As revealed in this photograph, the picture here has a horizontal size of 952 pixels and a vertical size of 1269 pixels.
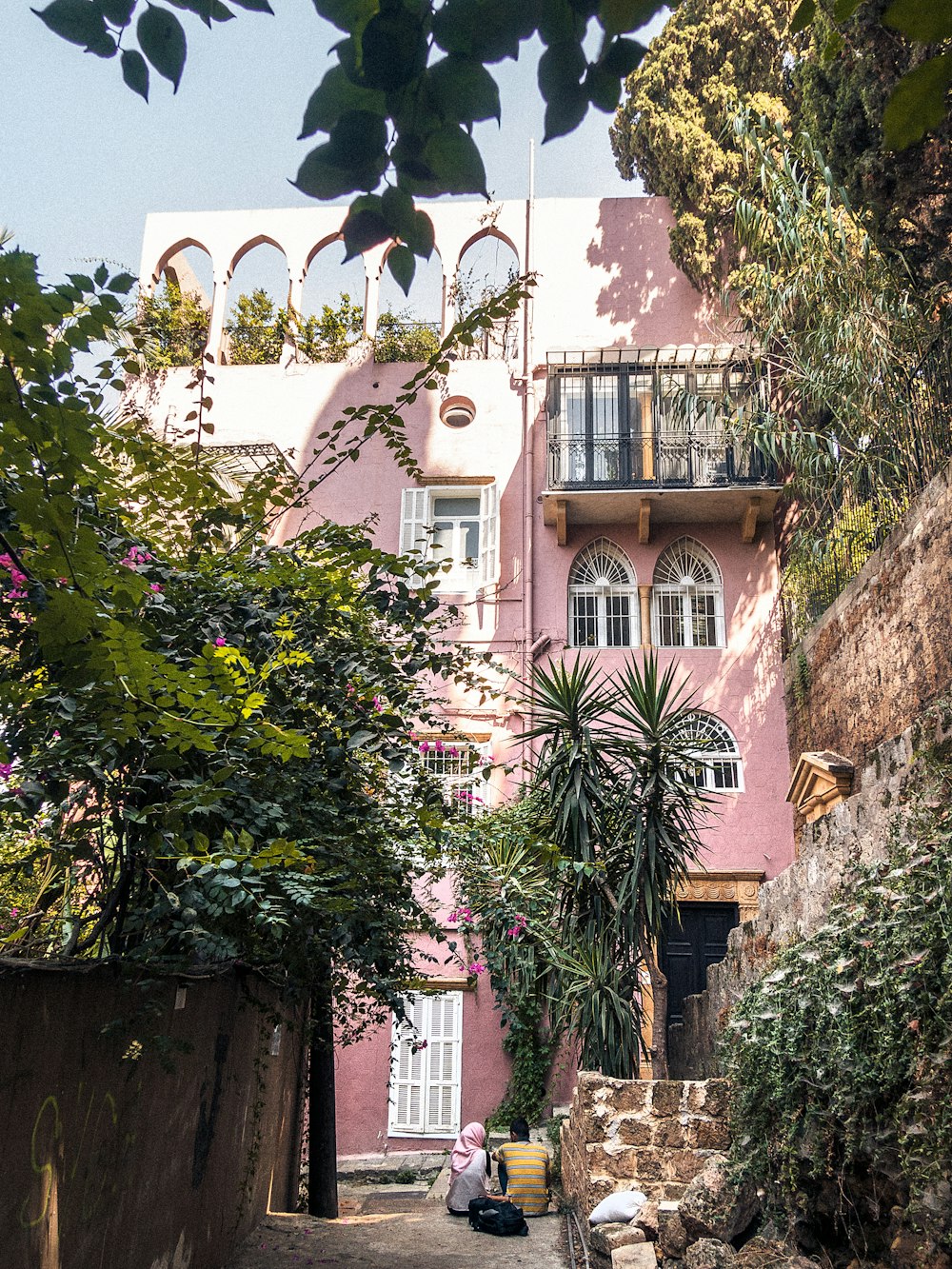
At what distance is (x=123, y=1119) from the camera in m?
5.02

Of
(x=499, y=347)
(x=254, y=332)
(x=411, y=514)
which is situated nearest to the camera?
(x=411, y=514)

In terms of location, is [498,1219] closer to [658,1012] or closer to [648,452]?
[658,1012]

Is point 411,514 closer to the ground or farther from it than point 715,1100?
farther from it

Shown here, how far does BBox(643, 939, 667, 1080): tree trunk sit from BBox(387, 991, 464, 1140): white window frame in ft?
14.8

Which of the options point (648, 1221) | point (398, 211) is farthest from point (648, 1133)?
point (398, 211)

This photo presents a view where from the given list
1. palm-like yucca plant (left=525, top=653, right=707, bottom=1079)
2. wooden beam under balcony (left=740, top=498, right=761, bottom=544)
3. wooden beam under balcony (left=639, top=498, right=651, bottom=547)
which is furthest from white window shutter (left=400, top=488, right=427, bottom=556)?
palm-like yucca plant (left=525, top=653, right=707, bottom=1079)

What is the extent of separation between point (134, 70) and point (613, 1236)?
6899mm

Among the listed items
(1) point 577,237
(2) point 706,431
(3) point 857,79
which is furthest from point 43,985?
(1) point 577,237

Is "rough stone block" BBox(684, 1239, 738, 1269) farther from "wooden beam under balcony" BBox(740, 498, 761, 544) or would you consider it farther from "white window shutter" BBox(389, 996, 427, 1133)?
"wooden beam under balcony" BBox(740, 498, 761, 544)

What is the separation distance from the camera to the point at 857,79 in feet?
25.5

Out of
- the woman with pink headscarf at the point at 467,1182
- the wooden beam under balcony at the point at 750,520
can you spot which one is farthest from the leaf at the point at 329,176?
the wooden beam under balcony at the point at 750,520

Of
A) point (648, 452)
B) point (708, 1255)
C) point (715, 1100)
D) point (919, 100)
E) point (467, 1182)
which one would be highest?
point (648, 452)

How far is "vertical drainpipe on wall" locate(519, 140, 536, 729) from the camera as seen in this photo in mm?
15078

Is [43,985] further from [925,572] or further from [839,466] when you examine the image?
[839,466]
